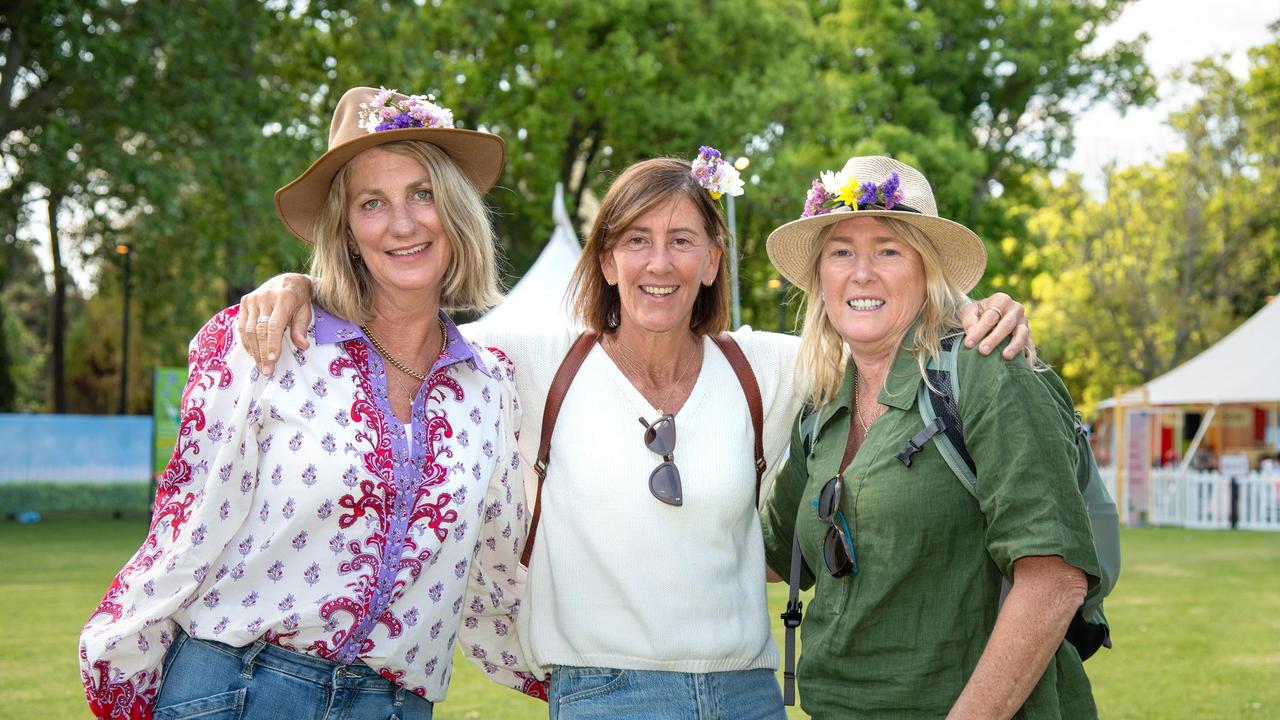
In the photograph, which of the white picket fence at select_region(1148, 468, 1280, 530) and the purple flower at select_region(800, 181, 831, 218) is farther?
the white picket fence at select_region(1148, 468, 1280, 530)

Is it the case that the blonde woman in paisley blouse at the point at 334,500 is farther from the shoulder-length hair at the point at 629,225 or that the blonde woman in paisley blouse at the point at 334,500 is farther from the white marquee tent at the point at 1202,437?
the white marquee tent at the point at 1202,437

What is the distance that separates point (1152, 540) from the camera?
19.8 metres

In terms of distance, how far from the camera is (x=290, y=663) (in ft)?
9.27

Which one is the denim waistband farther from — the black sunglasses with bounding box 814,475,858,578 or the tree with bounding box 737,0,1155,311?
the tree with bounding box 737,0,1155,311

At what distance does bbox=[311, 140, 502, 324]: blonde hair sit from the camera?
3230 mm

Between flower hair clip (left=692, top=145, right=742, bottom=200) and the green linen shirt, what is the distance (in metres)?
0.87

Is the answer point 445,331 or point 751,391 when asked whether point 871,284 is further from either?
point 445,331

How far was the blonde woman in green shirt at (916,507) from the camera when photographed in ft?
8.59

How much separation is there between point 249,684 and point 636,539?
102 cm

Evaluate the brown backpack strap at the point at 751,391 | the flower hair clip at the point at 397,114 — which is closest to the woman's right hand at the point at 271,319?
the flower hair clip at the point at 397,114

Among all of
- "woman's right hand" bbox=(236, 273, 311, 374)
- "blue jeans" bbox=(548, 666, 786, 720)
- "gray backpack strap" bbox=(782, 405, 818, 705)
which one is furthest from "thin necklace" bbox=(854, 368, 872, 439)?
"woman's right hand" bbox=(236, 273, 311, 374)

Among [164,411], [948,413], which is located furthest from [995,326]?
[164,411]

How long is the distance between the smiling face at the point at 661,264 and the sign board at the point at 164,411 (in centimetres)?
1773

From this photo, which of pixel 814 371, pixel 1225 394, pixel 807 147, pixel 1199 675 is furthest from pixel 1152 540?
pixel 814 371
